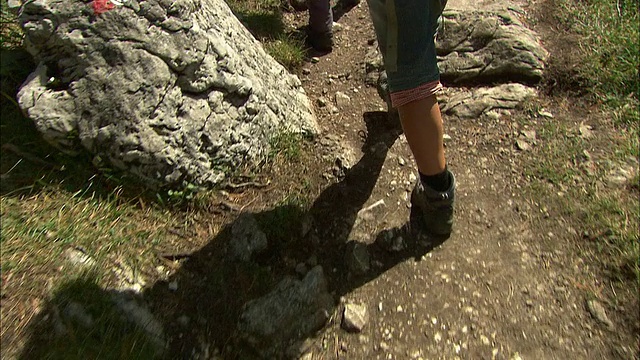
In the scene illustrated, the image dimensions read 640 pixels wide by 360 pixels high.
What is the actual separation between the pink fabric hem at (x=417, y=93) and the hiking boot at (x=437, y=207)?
513mm

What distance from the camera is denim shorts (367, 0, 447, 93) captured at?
1.81 meters

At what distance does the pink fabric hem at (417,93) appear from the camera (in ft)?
6.53

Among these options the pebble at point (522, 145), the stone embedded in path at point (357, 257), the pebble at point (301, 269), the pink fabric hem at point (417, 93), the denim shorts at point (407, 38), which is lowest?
the pebble at point (522, 145)

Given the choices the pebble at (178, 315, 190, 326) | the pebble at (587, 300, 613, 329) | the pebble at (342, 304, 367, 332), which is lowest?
the pebble at (587, 300, 613, 329)

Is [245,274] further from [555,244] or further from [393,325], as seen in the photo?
[555,244]

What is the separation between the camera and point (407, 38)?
1865mm

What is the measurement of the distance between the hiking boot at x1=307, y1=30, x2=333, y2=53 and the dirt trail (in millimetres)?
1244

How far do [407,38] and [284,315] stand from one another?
1.33 metres

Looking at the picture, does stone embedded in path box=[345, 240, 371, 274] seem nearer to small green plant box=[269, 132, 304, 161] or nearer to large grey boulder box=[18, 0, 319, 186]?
small green plant box=[269, 132, 304, 161]

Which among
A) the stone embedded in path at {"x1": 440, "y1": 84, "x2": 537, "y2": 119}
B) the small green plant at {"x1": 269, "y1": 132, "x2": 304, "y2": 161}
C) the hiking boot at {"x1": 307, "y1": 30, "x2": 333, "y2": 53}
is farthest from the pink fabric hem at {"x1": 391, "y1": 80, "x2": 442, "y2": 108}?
the hiking boot at {"x1": 307, "y1": 30, "x2": 333, "y2": 53}

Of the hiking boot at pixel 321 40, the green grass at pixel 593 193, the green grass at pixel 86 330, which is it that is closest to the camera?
the green grass at pixel 86 330

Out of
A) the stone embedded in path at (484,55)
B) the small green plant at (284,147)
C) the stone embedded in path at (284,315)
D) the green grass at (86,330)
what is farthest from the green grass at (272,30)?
the green grass at (86,330)

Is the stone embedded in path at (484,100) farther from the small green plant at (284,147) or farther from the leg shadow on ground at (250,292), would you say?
the small green plant at (284,147)

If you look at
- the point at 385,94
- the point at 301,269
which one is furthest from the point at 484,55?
the point at 301,269
